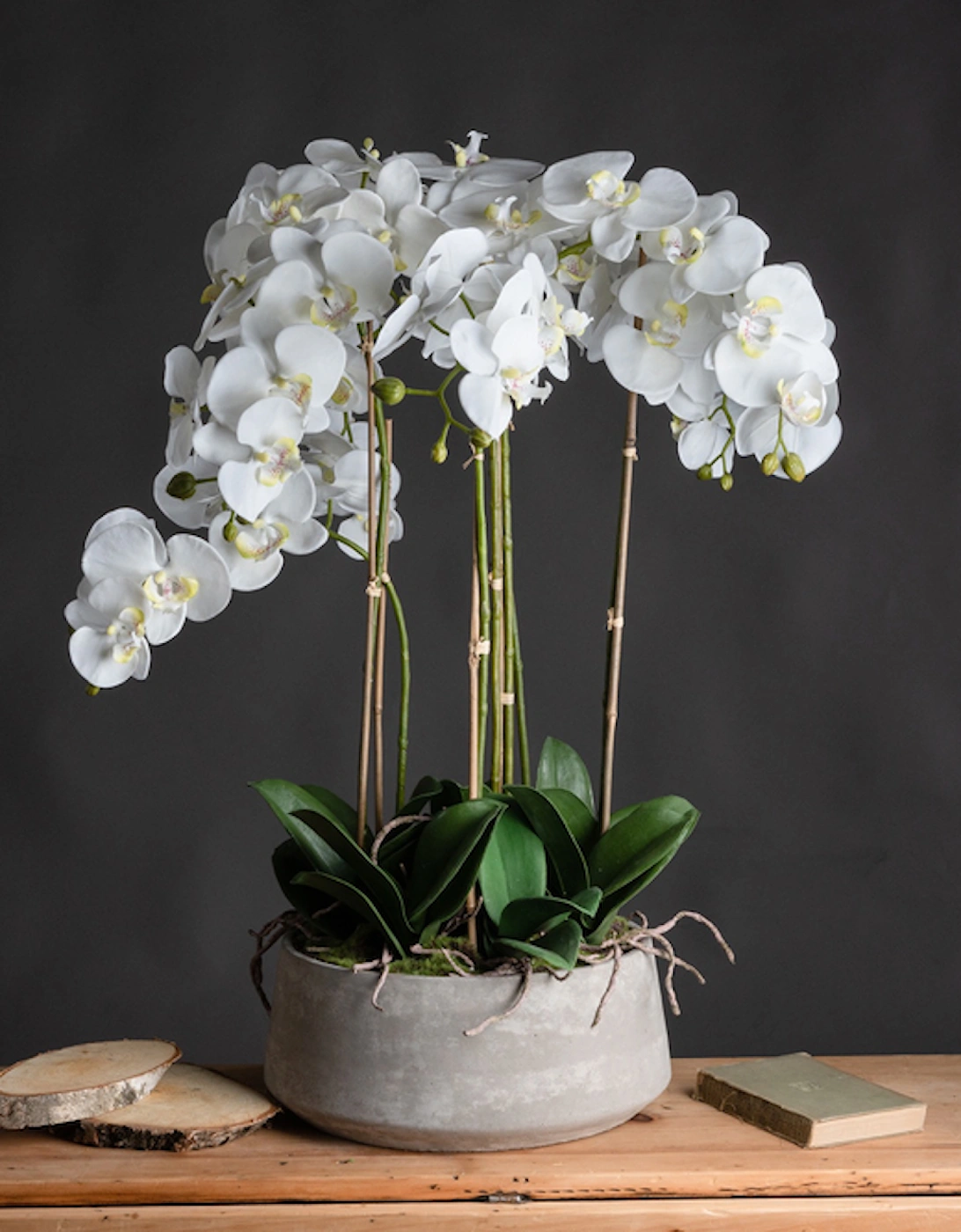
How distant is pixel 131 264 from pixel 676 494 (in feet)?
2.70

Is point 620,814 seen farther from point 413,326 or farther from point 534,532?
point 534,532

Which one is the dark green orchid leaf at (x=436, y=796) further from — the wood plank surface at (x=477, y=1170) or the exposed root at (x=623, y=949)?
the wood plank surface at (x=477, y=1170)

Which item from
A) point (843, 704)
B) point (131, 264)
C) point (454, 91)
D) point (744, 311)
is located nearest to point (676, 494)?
point (843, 704)

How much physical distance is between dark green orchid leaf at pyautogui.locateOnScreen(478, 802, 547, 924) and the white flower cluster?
27 cm

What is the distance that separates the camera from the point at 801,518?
217 cm

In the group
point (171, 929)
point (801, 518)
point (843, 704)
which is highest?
point (801, 518)

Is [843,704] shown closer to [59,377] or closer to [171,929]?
[171,929]

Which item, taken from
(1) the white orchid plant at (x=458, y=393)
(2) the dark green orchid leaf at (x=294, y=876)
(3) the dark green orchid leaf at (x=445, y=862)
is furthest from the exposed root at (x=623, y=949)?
(2) the dark green orchid leaf at (x=294, y=876)

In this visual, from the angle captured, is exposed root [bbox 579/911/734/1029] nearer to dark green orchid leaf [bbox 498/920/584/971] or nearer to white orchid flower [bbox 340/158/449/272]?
dark green orchid leaf [bbox 498/920/584/971]

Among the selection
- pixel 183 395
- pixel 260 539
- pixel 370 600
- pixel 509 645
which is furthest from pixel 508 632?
pixel 183 395

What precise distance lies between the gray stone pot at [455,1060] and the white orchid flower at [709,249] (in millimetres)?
519

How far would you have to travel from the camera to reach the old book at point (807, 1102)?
1.20 m

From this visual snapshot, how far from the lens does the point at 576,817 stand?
125cm

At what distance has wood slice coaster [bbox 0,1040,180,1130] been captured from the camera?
1137 millimetres
